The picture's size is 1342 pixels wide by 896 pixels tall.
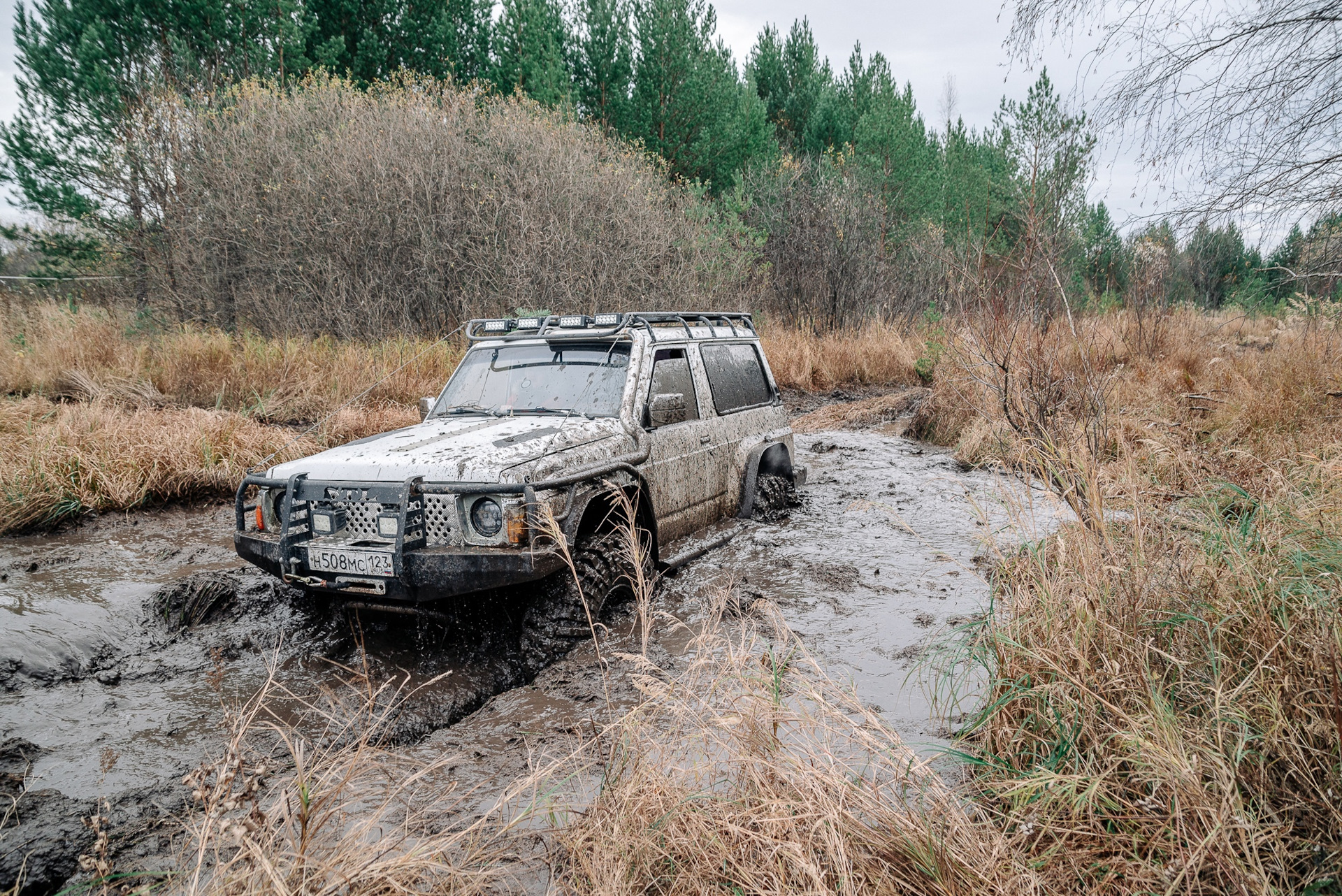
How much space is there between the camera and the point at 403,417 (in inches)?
379

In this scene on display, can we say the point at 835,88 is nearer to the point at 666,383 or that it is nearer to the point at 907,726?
the point at 666,383

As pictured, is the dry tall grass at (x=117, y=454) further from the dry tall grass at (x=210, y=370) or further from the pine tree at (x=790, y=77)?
the pine tree at (x=790, y=77)

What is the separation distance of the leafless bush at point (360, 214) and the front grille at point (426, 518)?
10340mm

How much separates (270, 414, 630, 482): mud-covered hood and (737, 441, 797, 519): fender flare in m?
1.88

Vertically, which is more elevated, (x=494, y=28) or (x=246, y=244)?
(x=494, y=28)

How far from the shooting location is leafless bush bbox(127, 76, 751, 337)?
1328 centimetres

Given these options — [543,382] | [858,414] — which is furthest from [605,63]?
[543,382]

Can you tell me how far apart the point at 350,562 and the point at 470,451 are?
2.69ft

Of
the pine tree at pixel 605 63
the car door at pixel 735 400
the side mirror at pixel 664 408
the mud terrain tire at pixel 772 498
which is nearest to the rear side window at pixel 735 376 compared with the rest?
the car door at pixel 735 400

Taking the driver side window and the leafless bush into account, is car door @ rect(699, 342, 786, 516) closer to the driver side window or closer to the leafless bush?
the driver side window

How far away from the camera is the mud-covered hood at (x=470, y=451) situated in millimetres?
3900

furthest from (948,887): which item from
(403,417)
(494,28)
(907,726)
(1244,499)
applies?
(494,28)

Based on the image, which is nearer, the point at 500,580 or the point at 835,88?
the point at 500,580

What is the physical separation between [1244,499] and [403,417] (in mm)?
8692
